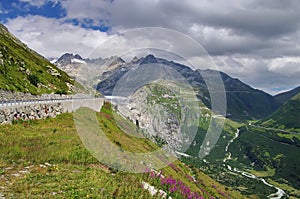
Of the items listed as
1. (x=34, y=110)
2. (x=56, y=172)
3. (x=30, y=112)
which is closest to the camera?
(x=56, y=172)

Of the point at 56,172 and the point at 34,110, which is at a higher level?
the point at 34,110

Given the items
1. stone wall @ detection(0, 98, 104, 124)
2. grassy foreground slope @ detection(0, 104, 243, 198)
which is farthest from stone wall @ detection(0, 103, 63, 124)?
grassy foreground slope @ detection(0, 104, 243, 198)

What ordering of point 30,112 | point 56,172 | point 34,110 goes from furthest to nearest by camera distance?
point 34,110
point 30,112
point 56,172

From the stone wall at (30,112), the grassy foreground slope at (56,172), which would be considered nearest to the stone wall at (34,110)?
the stone wall at (30,112)

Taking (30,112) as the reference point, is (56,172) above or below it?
below

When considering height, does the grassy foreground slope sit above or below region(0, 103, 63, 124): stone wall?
below

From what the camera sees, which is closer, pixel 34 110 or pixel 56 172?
pixel 56 172

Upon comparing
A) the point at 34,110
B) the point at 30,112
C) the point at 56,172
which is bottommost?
the point at 56,172

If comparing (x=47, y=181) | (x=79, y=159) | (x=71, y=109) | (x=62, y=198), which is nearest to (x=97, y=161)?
(x=79, y=159)

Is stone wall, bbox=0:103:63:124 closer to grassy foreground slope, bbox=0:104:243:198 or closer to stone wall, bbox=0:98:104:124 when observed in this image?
stone wall, bbox=0:98:104:124

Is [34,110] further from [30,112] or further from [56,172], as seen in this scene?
[56,172]

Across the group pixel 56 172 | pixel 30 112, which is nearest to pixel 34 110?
pixel 30 112
